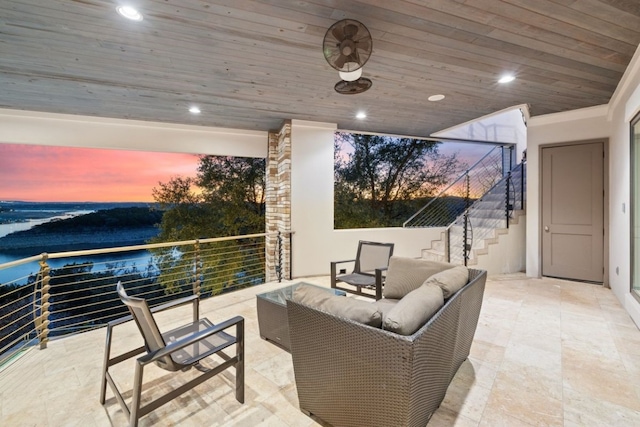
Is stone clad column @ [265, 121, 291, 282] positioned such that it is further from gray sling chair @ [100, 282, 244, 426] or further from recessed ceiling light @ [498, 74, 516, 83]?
recessed ceiling light @ [498, 74, 516, 83]

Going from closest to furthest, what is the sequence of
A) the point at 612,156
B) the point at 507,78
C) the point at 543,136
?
the point at 507,78 → the point at 612,156 → the point at 543,136

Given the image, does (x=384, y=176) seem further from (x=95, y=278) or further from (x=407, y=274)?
(x=95, y=278)

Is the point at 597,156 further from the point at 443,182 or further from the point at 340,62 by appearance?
the point at 340,62

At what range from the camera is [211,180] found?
8.16 meters

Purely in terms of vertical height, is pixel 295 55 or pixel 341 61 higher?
pixel 295 55

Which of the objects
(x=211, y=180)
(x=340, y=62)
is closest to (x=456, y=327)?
(x=340, y=62)

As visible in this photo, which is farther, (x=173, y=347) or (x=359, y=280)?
(x=359, y=280)

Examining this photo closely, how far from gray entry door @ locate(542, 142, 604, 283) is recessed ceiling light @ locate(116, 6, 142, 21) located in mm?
5734

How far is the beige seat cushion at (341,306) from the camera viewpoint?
4.67 ft

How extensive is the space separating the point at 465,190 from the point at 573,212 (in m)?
2.54

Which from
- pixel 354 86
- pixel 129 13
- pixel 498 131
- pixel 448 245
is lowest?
pixel 448 245

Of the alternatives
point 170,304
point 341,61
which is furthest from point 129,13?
point 170,304

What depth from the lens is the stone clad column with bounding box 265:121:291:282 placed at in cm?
491

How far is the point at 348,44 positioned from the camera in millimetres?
2205
